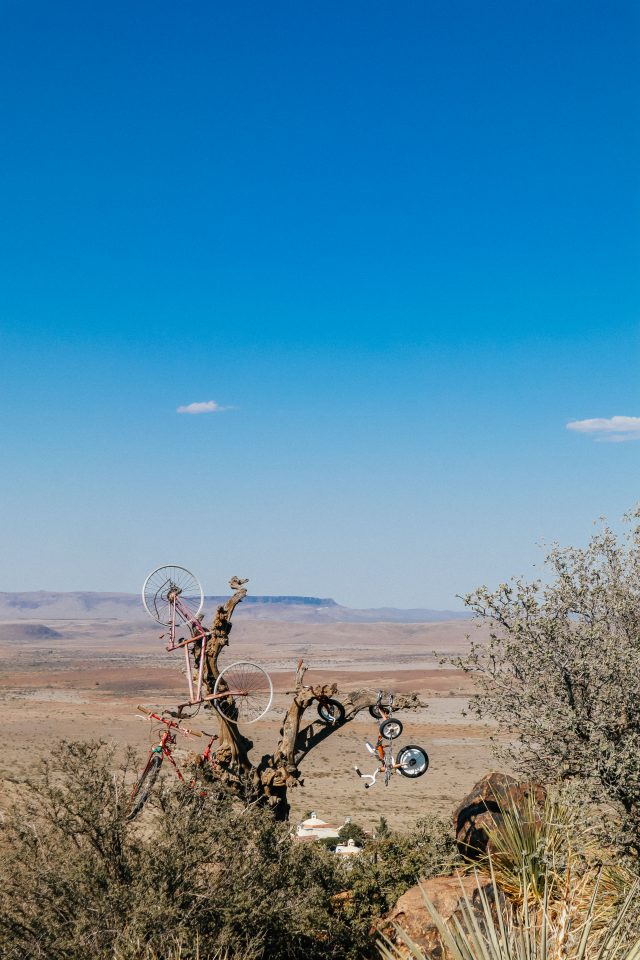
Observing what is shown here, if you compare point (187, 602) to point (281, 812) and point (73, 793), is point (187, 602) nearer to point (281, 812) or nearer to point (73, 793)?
point (281, 812)

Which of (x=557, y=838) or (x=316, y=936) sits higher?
(x=557, y=838)

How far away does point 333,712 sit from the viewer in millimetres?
15445

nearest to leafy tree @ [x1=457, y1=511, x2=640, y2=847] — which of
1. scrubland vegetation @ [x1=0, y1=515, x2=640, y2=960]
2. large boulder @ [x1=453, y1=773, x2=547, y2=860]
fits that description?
scrubland vegetation @ [x1=0, y1=515, x2=640, y2=960]

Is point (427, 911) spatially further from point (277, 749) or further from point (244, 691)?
point (244, 691)

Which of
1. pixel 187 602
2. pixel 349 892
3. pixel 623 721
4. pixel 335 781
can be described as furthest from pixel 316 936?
pixel 335 781

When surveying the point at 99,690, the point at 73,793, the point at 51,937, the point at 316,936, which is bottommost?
the point at 99,690

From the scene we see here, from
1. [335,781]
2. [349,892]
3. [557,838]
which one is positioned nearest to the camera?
[557,838]

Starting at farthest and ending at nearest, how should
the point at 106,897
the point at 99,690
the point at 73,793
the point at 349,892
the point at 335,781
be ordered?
the point at 99,690, the point at 335,781, the point at 349,892, the point at 73,793, the point at 106,897

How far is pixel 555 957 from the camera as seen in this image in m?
7.16

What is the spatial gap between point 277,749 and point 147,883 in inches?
247

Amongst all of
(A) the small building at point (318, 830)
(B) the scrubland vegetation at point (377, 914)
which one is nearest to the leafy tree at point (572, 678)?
(B) the scrubland vegetation at point (377, 914)

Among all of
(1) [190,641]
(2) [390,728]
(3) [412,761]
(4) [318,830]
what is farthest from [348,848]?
(1) [190,641]

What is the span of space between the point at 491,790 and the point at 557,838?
1763 millimetres

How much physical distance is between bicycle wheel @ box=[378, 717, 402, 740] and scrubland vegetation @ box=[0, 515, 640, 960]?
407cm
